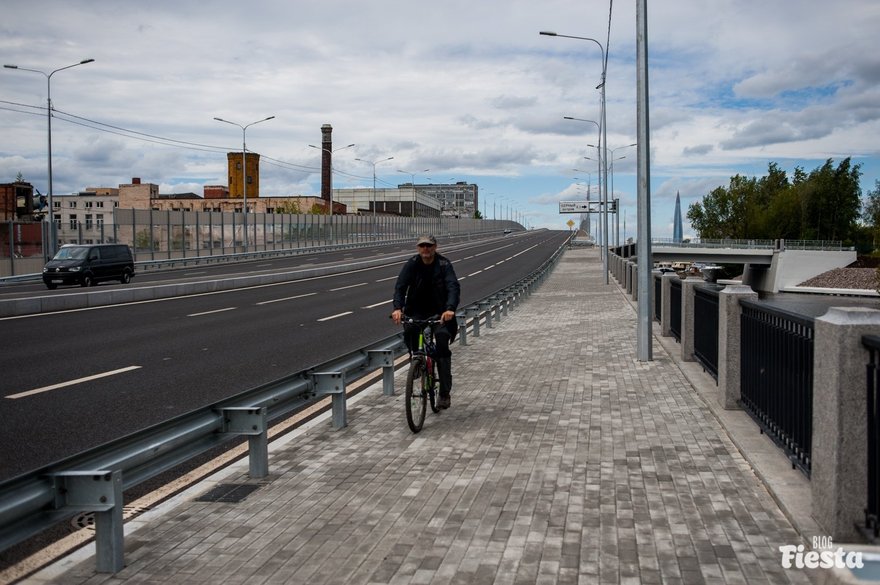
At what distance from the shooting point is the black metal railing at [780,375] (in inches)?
237

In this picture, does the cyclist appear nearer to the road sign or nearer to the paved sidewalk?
the paved sidewalk

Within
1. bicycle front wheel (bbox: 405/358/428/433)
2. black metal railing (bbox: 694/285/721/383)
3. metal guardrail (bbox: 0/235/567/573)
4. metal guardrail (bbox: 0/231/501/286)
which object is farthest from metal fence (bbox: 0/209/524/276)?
metal guardrail (bbox: 0/235/567/573)

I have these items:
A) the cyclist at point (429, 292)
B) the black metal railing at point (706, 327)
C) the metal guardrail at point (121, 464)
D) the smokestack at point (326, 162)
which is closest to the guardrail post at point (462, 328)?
the black metal railing at point (706, 327)

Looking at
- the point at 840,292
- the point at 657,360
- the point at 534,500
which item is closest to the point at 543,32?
the point at 657,360

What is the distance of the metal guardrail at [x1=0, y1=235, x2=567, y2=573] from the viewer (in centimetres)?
428

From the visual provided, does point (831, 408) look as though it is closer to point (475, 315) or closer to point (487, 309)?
point (475, 315)

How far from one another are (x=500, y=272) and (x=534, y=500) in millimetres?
42318

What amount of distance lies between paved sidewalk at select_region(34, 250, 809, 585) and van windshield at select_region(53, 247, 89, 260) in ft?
89.6

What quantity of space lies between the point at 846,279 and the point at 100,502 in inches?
3935

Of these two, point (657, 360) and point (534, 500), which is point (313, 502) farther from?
point (657, 360)

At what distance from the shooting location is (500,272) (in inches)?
1885

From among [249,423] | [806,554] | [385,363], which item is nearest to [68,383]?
[385,363]

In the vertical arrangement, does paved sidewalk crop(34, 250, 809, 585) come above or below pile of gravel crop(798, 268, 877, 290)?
above

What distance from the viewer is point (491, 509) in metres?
5.53
